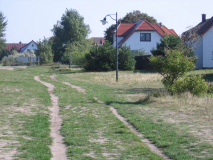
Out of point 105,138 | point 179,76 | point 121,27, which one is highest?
point 121,27

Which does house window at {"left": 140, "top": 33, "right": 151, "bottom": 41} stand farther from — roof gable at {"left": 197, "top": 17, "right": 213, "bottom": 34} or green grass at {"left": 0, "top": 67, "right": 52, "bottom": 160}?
green grass at {"left": 0, "top": 67, "right": 52, "bottom": 160}

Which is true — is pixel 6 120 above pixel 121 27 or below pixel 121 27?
below

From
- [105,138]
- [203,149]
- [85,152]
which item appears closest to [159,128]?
[105,138]

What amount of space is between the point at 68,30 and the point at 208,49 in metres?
40.9

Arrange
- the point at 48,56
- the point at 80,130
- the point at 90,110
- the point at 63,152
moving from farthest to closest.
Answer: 1. the point at 48,56
2. the point at 90,110
3. the point at 80,130
4. the point at 63,152

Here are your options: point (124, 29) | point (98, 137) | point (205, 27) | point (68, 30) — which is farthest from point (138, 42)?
point (98, 137)

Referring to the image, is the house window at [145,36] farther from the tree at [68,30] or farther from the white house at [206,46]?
the tree at [68,30]

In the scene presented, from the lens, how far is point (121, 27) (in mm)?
56406

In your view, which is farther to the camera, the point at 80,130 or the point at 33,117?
the point at 33,117

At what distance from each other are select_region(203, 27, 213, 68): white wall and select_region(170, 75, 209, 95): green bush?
2624 centimetres

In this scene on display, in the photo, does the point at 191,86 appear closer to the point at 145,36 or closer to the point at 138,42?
the point at 138,42

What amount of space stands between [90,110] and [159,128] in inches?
174

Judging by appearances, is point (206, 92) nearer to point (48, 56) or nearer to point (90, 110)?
point (90, 110)

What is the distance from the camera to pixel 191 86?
54.1 feet
